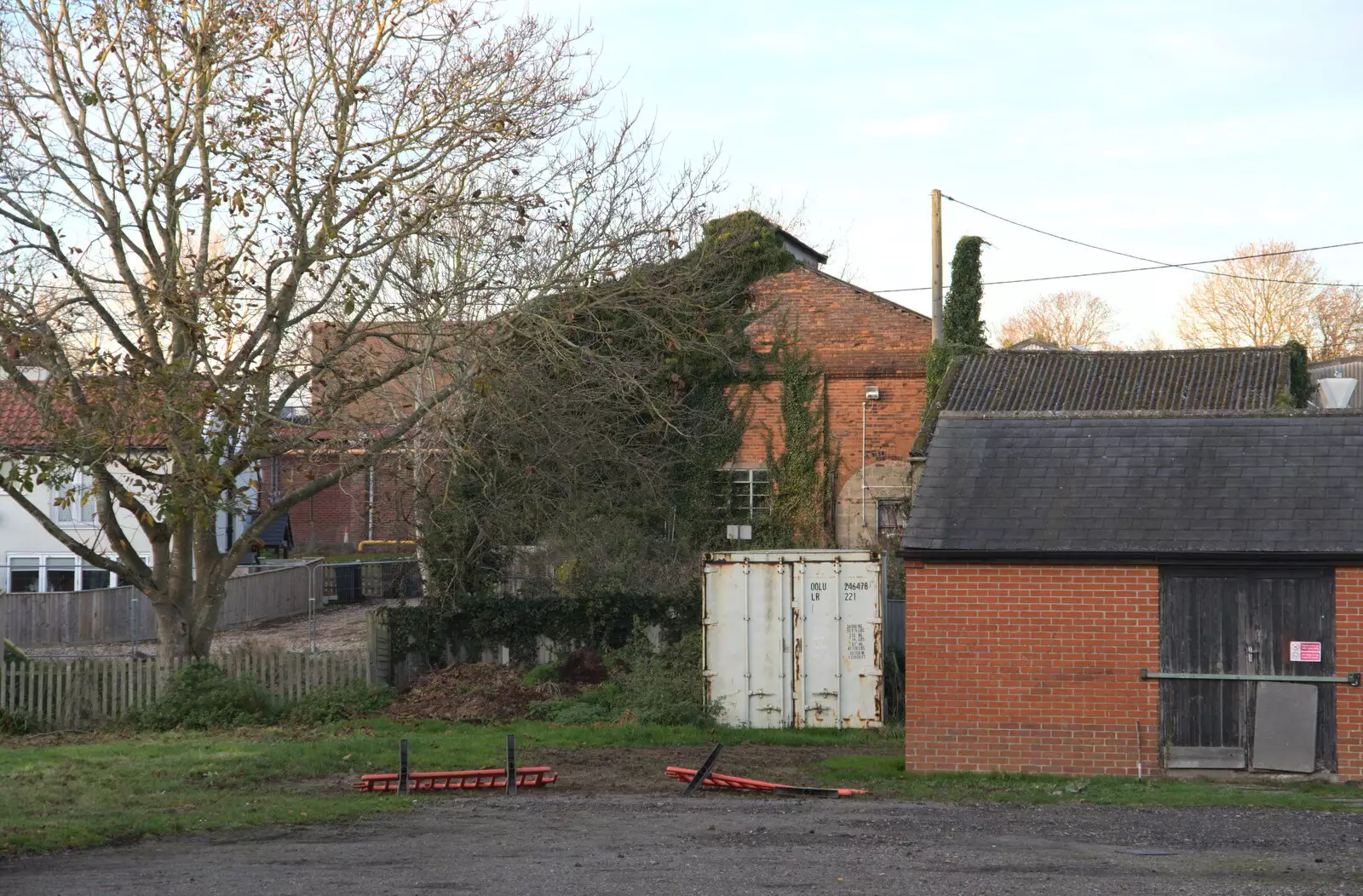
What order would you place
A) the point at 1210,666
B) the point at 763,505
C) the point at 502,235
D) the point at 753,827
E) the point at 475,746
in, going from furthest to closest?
1. the point at 763,505
2. the point at 502,235
3. the point at 475,746
4. the point at 1210,666
5. the point at 753,827

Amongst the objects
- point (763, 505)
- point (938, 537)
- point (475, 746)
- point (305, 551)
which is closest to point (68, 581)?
point (305, 551)

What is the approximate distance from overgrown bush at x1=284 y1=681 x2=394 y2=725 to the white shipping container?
513 centimetres

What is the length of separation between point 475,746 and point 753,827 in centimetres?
630

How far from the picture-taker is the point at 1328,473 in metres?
14.8

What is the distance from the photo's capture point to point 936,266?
33625mm

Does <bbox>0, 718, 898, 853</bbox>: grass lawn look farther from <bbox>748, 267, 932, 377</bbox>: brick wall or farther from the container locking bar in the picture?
<bbox>748, 267, 932, 377</bbox>: brick wall

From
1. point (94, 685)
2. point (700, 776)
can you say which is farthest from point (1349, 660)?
point (94, 685)

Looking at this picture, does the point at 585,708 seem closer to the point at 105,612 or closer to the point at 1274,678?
the point at 1274,678

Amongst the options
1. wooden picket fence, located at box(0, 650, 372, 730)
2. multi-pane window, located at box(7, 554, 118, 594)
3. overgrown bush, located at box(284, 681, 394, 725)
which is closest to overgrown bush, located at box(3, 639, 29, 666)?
wooden picket fence, located at box(0, 650, 372, 730)

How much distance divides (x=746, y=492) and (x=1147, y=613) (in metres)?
19.7

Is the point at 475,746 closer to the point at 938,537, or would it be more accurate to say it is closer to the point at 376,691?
the point at 376,691

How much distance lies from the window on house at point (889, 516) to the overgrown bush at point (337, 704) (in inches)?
609

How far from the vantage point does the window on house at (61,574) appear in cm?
3844

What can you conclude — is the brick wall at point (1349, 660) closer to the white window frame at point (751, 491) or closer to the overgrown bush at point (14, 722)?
the overgrown bush at point (14, 722)
